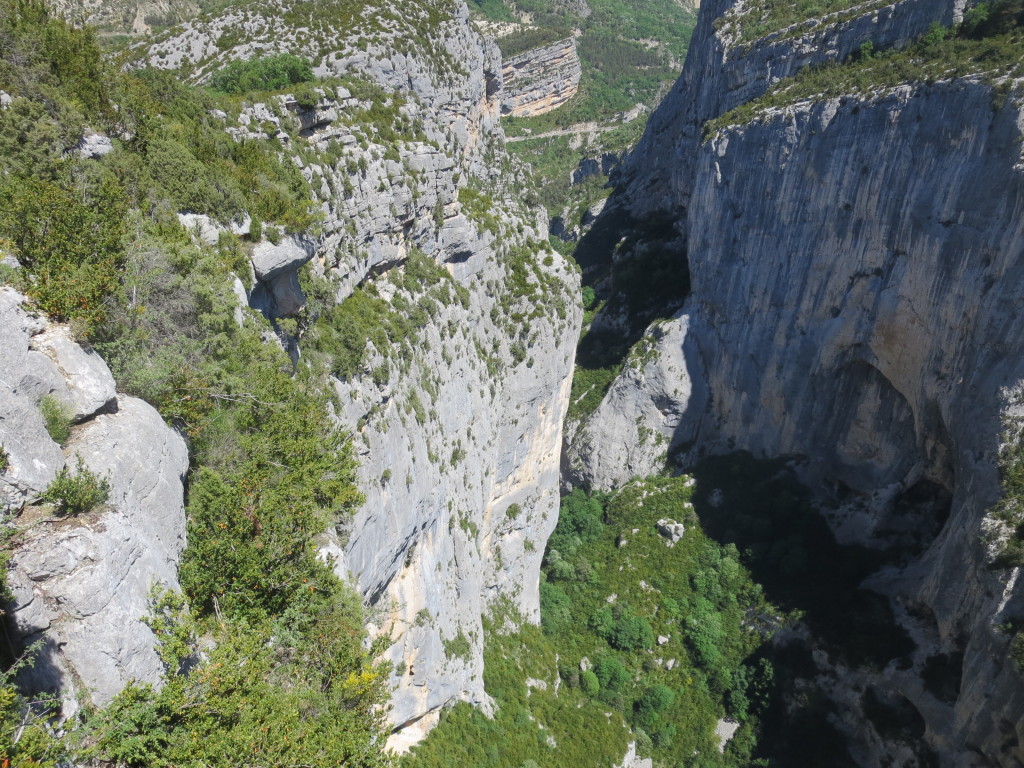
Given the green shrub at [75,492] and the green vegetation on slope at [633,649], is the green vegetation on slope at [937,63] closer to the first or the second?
the green vegetation on slope at [633,649]

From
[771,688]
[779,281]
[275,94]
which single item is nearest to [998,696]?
[771,688]

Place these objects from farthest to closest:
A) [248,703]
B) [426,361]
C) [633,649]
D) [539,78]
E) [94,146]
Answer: [539,78], [633,649], [426,361], [94,146], [248,703]

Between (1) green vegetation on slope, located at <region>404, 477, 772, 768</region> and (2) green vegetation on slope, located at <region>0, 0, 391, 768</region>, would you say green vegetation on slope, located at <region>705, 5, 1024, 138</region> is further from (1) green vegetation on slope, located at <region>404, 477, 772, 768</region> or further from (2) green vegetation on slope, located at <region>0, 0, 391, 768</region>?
(2) green vegetation on slope, located at <region>0, 0, 391, 768</region>

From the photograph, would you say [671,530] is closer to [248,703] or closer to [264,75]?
[264,75]

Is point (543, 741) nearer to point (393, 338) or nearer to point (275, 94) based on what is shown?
point (393, 338)

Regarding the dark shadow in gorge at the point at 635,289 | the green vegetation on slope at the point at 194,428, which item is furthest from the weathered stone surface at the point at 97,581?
the dark shadow in gorge at the point at 635,289

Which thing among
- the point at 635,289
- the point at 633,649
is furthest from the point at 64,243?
the point at 635,289
